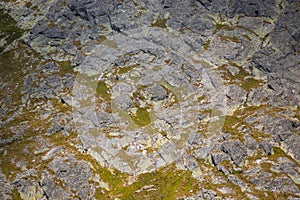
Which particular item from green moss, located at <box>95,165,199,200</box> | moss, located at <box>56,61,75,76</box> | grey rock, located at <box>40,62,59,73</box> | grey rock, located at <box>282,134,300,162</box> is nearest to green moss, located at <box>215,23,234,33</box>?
grey rock, located at <box>282,134,300,162</box>

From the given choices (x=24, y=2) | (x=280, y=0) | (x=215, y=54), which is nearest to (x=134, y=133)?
(x=215, y=54)

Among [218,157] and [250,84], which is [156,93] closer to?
[218,157]

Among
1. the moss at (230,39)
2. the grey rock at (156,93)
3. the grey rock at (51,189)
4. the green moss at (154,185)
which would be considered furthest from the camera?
the moss at (230,39)

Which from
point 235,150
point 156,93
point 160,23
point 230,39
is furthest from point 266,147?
point 160,23

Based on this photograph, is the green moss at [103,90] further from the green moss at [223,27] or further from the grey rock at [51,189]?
the green moss at [223,27]

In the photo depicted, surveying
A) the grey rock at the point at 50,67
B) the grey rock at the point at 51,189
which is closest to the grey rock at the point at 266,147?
the grey rock at the point at 51,189

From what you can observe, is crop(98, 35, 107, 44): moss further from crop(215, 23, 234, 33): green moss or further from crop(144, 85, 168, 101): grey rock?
crop(215, 23, 234, 33): green moss

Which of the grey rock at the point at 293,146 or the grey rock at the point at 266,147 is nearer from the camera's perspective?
the grey rock at the point at 293,146

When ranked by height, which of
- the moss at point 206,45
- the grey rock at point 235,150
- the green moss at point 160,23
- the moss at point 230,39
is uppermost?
the green moss at point 160,23

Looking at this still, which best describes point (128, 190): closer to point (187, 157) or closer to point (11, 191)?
point (187, 157)
